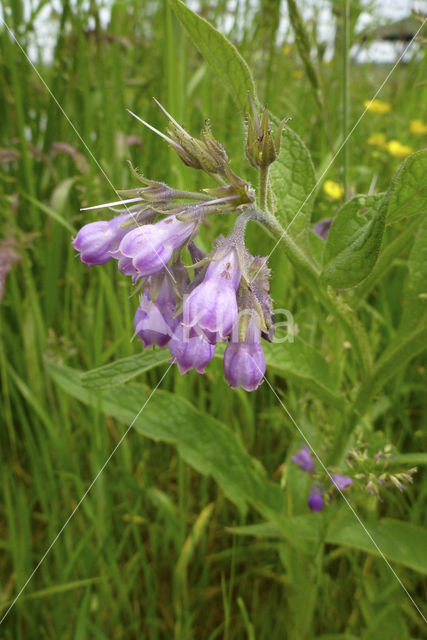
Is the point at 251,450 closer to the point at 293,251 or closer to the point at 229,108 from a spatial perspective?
the point at 293,251

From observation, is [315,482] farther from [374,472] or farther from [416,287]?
[416,287]

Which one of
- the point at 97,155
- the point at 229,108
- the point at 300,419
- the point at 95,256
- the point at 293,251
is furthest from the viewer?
the point at 229,108

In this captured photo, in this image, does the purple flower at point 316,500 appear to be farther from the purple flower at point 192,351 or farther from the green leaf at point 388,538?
the purple flower at point 192,351

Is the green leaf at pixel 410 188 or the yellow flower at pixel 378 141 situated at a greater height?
the yellow flower at pixel 378 141

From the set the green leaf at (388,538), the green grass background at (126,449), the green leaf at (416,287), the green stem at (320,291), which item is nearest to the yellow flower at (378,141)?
the green grass background at (126,449)

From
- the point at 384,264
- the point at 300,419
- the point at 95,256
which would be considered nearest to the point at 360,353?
the point at 384,264

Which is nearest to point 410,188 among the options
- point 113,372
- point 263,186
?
point 263,186

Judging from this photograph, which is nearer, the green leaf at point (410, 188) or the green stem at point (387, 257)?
the green leaf at point (410, 188)
